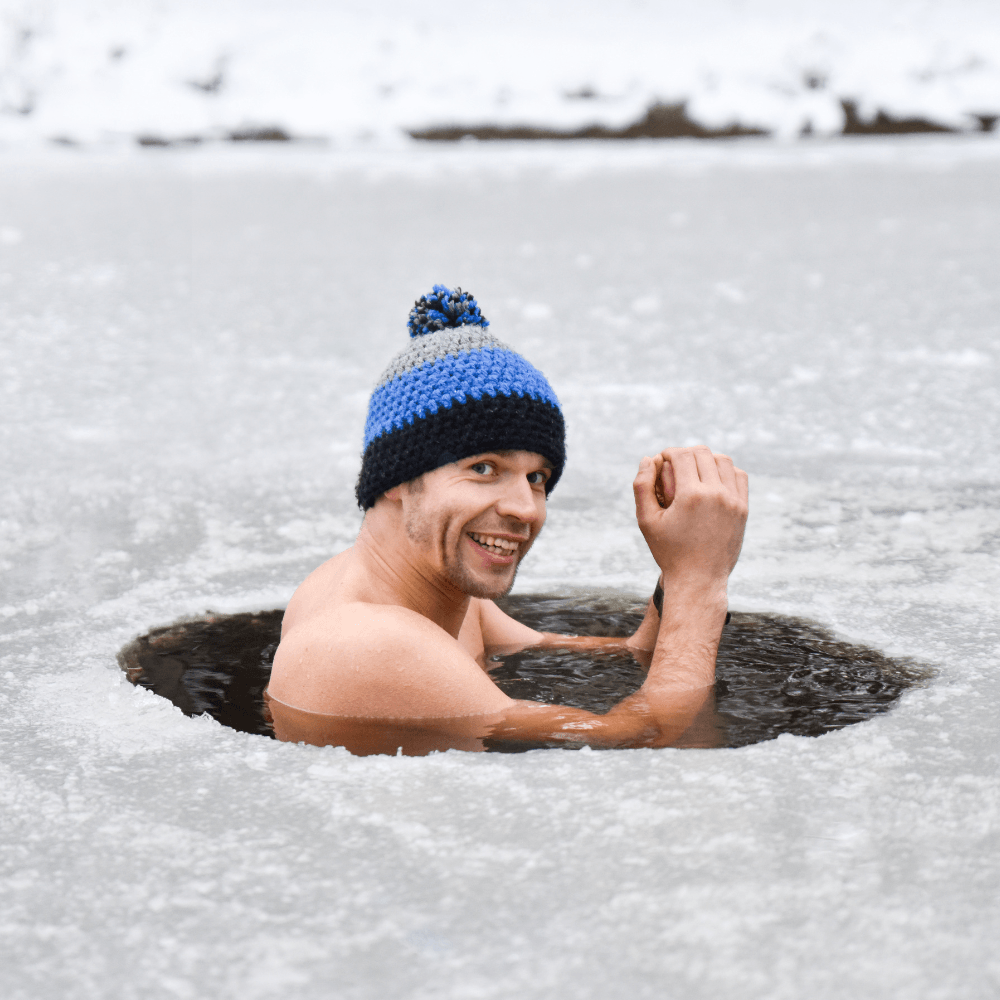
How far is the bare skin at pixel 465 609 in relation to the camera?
2424 millimetres

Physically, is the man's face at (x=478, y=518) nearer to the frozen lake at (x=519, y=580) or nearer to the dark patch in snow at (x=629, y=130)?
the frozen lake at (x=519, y=580)

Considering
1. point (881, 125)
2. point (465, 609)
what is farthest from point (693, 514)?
point (881, 125)

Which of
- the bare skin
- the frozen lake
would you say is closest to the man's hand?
the bare skin

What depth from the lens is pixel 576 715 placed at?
2.44 meters

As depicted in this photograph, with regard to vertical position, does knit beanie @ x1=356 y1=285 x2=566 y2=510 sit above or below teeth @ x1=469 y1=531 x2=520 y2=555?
above

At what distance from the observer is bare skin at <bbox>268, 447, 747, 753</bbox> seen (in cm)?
242

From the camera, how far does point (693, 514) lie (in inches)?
106

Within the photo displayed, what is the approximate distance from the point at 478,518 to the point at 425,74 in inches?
626

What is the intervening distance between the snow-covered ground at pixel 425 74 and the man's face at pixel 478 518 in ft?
48.2

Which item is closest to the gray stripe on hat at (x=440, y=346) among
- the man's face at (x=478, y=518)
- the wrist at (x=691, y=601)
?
the man's face at (x=478, y=518)

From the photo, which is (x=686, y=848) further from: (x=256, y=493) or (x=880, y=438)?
(x=880, y=438)

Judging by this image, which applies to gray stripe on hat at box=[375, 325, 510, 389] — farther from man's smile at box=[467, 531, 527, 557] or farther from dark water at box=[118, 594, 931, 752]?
dark water at box=[118, 594, 931, 752]

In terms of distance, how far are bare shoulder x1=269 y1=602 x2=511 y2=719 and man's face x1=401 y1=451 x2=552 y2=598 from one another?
137mm

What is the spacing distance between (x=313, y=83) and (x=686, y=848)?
1660cm
